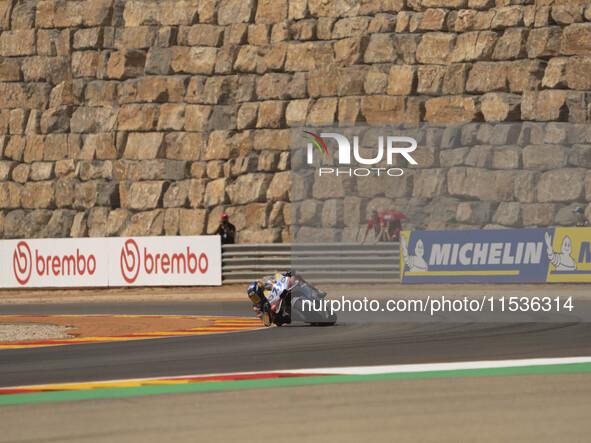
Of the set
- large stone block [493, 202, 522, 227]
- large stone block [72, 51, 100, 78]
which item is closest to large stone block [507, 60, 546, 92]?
large stone block [493, 202, 522, 227]

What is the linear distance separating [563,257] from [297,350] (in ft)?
41.9

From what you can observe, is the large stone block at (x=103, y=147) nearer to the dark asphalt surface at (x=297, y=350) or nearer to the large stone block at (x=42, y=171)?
the large stone block at (x=42, y=171)

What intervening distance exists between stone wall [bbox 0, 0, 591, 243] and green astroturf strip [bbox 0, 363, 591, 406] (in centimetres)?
1956

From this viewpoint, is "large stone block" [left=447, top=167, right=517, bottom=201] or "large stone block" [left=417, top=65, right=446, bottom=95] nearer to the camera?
"large stone block" [left=447, top=167, right=517, bottom=201]

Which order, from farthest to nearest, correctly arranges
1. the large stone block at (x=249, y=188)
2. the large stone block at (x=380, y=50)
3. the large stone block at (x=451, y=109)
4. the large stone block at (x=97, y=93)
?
the large stone block at (x=97, y=93), the large stone block at (x=249, y=188), the large stone block at (x=380, y=50), the large stone block at (x=451, y=109)

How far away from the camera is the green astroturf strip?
9211mm

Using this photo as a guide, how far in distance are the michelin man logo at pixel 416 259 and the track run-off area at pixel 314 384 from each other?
10069 mm

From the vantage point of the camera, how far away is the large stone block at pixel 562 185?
95.8 ft

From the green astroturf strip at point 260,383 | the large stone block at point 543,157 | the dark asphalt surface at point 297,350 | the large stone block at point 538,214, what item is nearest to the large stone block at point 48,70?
the large stone block at point 543,157

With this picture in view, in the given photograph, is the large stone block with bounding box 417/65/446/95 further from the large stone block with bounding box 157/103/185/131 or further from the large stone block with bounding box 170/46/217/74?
the large stone block with bounding box 157/103/185/131

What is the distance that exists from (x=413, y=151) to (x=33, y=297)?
11.5 m

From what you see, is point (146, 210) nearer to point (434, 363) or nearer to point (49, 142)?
point (49, 142)

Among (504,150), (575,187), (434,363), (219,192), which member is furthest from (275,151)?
(434,363)

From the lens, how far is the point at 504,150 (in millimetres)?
30594
